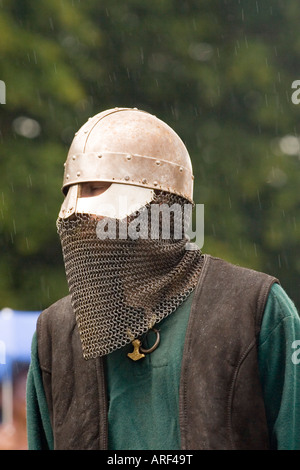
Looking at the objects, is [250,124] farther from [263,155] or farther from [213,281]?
[213,281]

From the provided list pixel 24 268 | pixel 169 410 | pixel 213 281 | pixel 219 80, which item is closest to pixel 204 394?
pixel 169 410

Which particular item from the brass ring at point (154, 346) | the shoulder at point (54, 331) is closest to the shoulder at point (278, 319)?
the brass ring at point (154, 346)

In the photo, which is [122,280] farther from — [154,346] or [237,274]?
[237,274]

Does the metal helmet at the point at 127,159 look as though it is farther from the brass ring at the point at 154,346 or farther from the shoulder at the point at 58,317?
the brass ring at the point at 154,346

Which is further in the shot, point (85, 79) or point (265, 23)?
point (265, 23)

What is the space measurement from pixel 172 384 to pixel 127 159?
3.09ft

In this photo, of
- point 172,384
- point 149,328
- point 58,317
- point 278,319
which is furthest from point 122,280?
point 278,319

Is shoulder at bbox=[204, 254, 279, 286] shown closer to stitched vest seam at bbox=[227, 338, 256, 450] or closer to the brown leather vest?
the brown leather vest

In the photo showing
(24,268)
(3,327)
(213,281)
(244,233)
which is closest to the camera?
(213,281)

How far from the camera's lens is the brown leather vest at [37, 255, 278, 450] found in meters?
3.18

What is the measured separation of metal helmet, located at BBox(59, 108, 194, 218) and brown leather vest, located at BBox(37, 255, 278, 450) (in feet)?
1.31

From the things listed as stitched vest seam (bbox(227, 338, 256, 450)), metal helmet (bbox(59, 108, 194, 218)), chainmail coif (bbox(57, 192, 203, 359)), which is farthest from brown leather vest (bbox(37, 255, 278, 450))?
metal helmet (bbox(59, 108, 194, 218))

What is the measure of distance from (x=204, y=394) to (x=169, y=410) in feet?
0.56

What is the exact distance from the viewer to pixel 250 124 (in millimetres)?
11609
